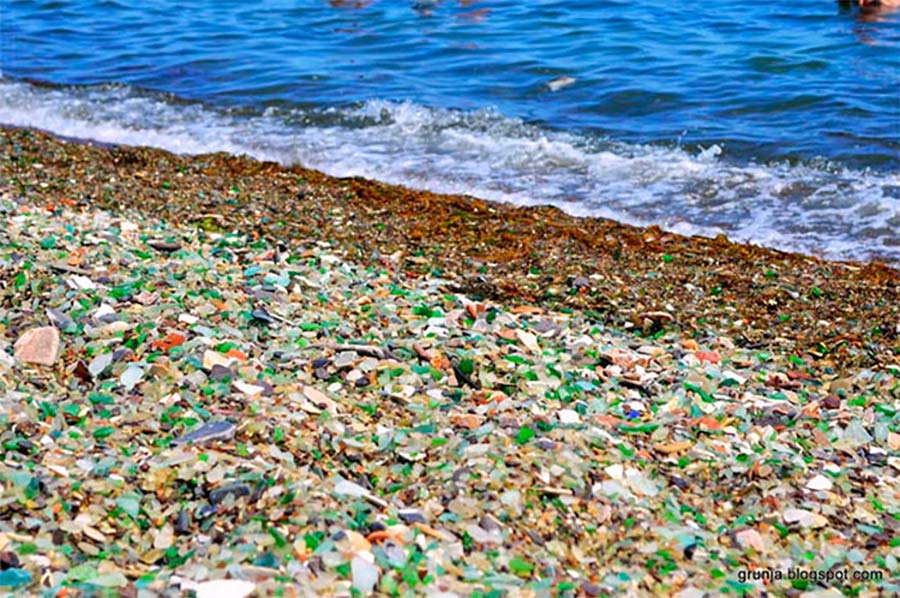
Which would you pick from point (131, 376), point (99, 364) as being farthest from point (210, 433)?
point (99, 364)

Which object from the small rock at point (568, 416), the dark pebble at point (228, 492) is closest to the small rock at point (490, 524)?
the dark pebble at point (228, 492)

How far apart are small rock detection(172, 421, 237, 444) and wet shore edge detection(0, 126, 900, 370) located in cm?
267

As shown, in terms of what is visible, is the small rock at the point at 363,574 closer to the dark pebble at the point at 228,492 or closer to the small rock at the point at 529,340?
the dark pebble at the point at 228,492

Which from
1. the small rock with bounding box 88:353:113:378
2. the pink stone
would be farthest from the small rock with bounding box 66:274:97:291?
the small rock with bounding box 88:353:113:378

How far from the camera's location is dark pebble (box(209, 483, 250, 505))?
12.3 feet

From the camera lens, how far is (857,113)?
11648 millimetres

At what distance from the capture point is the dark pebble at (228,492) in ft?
12.3

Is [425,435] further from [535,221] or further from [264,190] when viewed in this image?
[264,190]

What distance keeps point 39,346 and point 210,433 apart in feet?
3.77

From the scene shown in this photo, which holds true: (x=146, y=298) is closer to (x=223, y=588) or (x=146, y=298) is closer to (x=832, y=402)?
(x=223, y=588)

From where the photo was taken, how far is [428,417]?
14.9ft

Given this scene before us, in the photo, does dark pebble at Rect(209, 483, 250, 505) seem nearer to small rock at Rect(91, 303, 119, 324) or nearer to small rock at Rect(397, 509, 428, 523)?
small rock at Rect(397, 509, 428, 523)

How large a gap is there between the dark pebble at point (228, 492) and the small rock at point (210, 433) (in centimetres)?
37

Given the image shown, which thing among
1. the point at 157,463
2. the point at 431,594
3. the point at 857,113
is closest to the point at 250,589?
the point at 431,594
